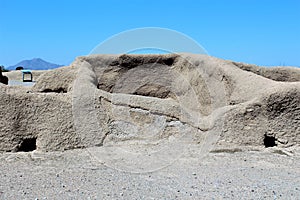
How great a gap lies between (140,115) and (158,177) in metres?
3.26

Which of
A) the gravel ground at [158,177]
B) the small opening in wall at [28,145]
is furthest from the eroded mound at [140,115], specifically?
the gravel ground at [158,177]

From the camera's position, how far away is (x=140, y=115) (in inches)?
397

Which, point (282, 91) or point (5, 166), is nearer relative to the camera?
point (5, 166)

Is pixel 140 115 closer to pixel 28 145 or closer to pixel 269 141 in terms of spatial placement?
pixel 28 145

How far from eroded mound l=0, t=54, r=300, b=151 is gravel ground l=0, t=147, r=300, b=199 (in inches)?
17.8

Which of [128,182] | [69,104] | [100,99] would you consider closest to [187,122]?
[100,99]

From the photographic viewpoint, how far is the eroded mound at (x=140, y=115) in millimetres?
8891

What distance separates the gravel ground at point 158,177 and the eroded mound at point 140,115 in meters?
0.45

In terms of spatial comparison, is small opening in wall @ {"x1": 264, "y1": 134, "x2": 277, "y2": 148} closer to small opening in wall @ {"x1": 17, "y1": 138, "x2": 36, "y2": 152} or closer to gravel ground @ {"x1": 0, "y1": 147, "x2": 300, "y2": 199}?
gravel ground @ {"x1": 0, "y1": 147, "x2": 300, "y2": 199}

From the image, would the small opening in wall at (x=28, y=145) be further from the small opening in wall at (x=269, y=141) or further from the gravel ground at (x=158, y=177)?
the small opening in wall at (x=269, y=141)

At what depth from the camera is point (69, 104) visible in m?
9.20

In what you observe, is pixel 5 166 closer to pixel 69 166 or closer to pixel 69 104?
pixel 69 166

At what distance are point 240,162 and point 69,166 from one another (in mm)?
3302

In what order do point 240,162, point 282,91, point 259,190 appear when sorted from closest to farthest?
point 259,190, point 240,162, point 282,91
